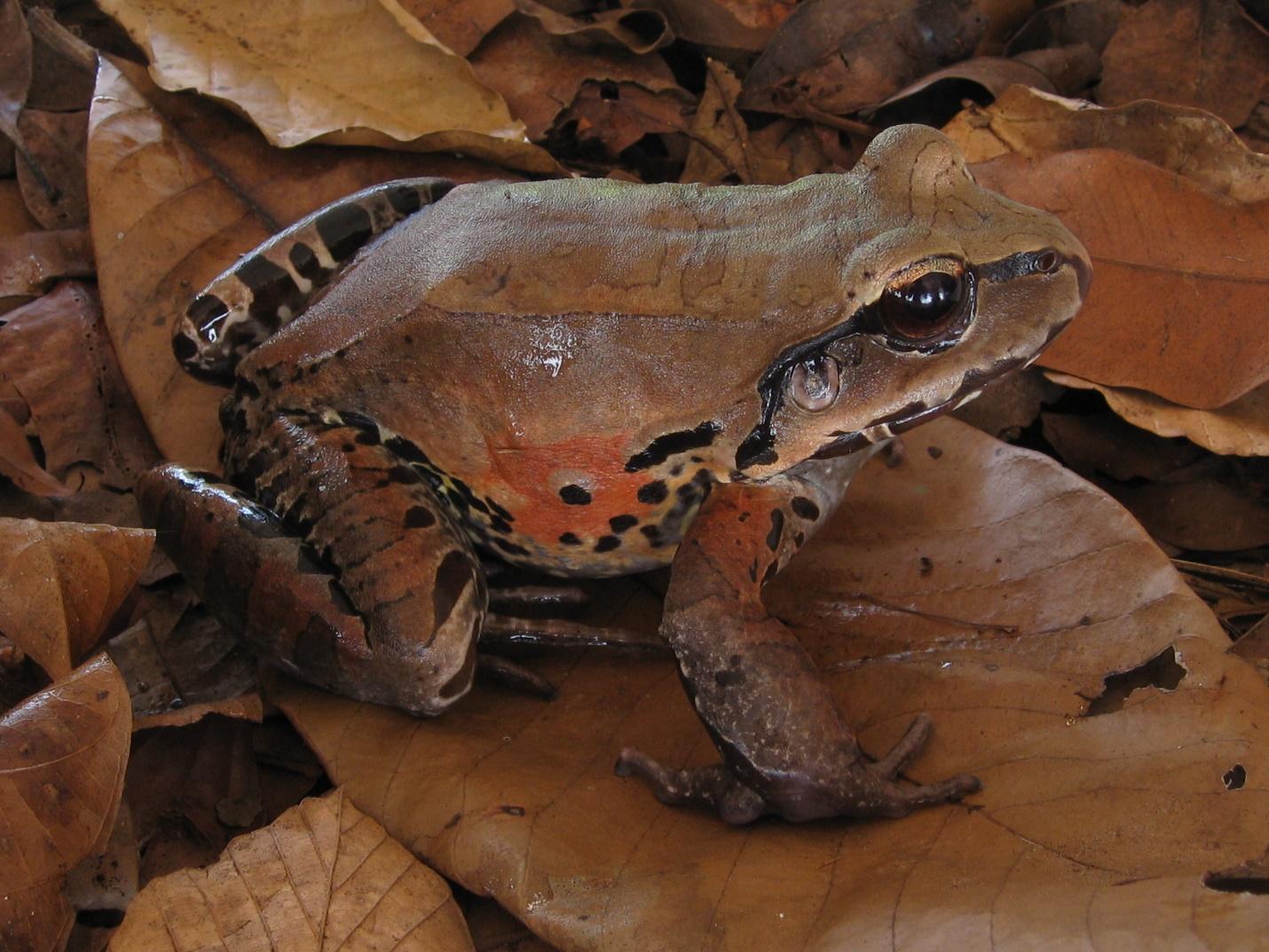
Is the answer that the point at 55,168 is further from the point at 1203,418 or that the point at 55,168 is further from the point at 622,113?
the point at 1203,418

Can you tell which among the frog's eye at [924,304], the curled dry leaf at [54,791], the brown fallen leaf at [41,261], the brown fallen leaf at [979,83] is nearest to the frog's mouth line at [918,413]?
the frog's eye at [924,304]

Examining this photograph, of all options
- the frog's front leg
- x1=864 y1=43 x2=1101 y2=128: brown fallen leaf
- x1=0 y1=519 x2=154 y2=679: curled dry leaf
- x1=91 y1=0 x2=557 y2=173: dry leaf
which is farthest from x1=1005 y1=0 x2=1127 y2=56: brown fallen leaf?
x1=0 y1=519 x2=154 y2=679: curled dry leaf

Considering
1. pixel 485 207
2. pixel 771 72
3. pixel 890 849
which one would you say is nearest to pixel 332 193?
pixel 485 207

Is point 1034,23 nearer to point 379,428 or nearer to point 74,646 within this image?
point 379,428

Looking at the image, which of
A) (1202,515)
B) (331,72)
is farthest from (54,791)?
(1202,515)

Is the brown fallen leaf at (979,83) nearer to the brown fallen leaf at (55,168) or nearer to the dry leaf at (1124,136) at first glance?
the dry leaf at (1124,136)
